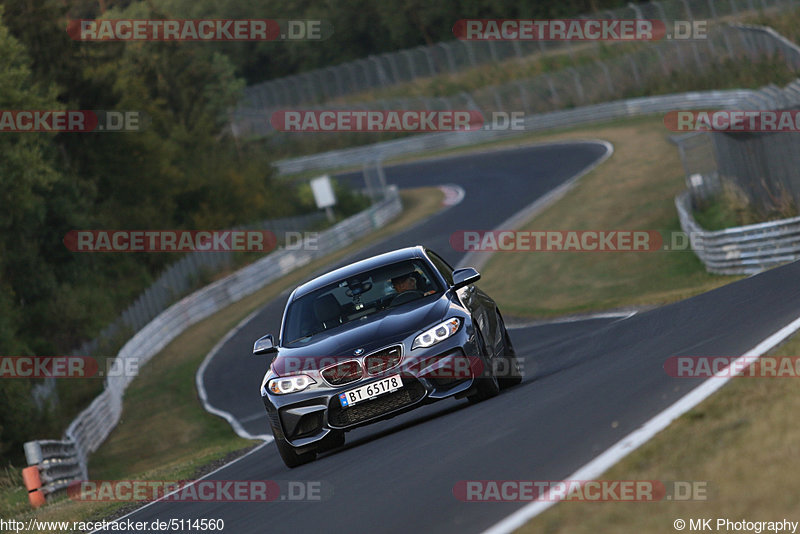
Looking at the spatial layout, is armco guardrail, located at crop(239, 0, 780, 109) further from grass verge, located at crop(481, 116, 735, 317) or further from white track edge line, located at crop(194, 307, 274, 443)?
white track edge line, located at crop(194, 307, 274, 443)

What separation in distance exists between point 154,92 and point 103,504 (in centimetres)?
5866

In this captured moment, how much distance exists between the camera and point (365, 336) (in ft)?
34.6

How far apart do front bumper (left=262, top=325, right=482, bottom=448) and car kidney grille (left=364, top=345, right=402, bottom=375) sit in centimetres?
4

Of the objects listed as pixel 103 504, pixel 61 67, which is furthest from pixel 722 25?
pixel 103 504

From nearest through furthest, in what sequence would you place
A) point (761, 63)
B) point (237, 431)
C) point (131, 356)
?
1. point (237, 431)
2. point (131, 356)
3. point (761, 63)

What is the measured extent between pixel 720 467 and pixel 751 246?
664 inches

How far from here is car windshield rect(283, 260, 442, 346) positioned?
11383 millimetres

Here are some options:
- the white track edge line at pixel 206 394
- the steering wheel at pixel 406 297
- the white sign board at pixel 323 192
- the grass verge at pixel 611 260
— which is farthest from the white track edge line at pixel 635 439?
the white sign board at pixel 323 192

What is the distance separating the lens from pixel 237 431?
21781mm

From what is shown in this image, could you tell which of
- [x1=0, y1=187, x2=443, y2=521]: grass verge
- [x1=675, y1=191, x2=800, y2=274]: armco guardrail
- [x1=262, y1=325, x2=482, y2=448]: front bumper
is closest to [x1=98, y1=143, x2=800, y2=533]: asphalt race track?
[x1=262, y1=325, x2=482, y2=448]: front bumper

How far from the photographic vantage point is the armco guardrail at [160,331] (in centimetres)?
1862

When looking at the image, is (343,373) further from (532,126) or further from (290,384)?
(532,126)

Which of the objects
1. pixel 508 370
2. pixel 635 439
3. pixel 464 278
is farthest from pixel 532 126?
pixel 635 439

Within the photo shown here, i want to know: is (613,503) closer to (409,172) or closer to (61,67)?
(61,67)
